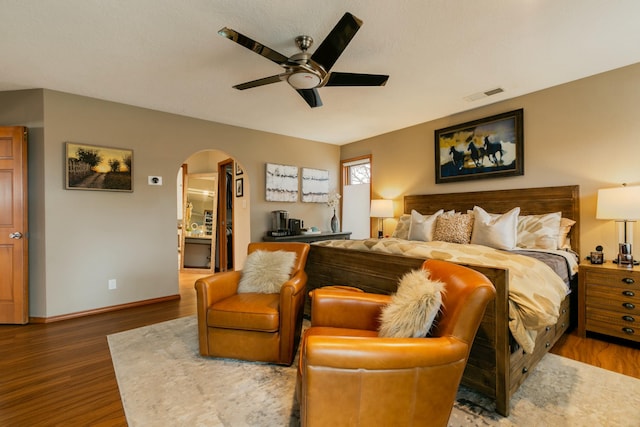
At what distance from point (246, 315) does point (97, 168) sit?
279 centimetres

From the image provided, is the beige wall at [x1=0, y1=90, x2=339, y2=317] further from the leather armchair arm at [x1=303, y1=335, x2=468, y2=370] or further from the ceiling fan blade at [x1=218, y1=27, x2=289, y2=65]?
the leather armchair arm at [x1=303, y1=335, x2=468, y2=370]

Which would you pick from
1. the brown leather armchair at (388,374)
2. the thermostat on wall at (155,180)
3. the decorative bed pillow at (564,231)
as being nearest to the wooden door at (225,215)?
the thermostat on wall at (155,180)

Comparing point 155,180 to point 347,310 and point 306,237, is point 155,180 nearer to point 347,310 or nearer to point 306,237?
point 306,237

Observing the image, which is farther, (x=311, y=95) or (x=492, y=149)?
(x=492, y=149)

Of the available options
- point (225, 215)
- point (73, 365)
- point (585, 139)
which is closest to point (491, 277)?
point (585, 139)

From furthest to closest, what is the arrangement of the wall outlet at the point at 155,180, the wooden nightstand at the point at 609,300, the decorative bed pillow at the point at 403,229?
the decorative bed pillow at the point at 403,229
the wall outlet at the point at 155,180
the wooden nightstand at the point at 609,300

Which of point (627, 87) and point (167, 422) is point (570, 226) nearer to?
point (627, 87)

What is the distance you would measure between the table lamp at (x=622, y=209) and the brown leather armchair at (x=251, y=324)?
9.30 feet

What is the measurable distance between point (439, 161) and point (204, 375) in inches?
156

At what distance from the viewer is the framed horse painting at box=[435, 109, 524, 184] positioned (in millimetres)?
3604

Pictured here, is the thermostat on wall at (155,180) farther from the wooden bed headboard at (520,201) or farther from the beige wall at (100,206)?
the wooden bed headboard at (520,201)

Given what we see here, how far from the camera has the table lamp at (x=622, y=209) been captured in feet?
8.27

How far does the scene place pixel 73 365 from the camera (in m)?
2.32

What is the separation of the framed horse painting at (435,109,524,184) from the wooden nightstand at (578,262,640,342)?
1410 mm
